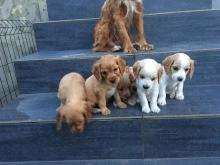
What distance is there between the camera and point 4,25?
393cm

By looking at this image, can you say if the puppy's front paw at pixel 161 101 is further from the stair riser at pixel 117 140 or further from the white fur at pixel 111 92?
the white fur at pixel 111 92

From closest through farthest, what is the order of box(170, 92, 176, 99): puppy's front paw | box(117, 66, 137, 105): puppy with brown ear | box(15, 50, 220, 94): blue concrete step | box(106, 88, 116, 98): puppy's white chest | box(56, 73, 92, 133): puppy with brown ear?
box(56, 73, 92, 133): puppy with brown ear, box(106, 88, 116, 98): puppy's white chest, box(117, 66, 137, 105): puppy with brown ear, box(170, 92, 176, 99): puppy's front paw, box(15, 50, 220, 94): blue concrete step

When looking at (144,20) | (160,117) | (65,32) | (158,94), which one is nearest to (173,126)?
(160,117)

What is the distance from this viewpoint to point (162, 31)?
344 centimetres

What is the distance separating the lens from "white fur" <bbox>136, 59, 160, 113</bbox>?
229cm

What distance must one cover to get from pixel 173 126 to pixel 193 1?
2025mm

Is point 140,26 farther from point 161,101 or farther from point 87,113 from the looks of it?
point 87,113

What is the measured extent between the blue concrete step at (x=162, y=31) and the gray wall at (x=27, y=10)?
569 mm

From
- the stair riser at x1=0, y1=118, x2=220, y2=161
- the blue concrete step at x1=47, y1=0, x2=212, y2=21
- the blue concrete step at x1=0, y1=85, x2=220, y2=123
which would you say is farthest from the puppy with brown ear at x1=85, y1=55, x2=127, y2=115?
the blue concrete step at x1=47, y1=0, x2=212, y2=21

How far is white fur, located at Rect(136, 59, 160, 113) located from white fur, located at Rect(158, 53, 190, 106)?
11 cm

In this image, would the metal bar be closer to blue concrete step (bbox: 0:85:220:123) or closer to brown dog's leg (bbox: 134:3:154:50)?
blue concrete step (bbox: 0:85:220:123)

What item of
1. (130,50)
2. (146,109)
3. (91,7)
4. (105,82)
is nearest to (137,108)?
(146,109)

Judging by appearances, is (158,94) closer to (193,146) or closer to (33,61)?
(193,146)

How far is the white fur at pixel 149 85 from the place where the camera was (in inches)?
90.2
